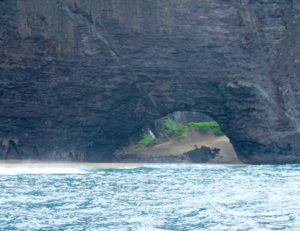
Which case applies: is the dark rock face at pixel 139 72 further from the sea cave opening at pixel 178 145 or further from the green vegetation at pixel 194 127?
the green vegetation at pixel 194 127

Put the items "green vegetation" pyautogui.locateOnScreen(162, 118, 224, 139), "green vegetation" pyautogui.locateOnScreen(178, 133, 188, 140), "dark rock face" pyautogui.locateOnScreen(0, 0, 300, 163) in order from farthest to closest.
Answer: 1. "green vegetation" pyautogui.locateOnScreen(162, 118, 224, 139)
2. "green vegetation" pyautogui.locateOnScreen(178, 133, 188, 140)
3. "dark rock face" pyautogui.locateOnScreen(0, 0, 300, 163)

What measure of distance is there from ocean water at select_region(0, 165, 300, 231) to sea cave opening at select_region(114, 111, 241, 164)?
1412cm

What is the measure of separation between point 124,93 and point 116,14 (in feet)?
15.9

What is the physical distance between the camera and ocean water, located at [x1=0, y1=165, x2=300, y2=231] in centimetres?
2244

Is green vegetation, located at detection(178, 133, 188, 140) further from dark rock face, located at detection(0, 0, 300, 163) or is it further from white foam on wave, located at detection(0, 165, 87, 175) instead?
white foam on wave, located at detection(0, 165, 87, 175)

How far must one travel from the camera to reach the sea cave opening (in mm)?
56094

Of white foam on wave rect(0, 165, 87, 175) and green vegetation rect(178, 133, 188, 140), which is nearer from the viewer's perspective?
white foam on wave rect(0, 165, 87, 175)

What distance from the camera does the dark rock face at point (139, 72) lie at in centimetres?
4819

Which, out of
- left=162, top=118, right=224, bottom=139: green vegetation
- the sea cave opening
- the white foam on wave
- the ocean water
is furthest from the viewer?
left=162, top=118, right=224, bottom=139: green vegetation

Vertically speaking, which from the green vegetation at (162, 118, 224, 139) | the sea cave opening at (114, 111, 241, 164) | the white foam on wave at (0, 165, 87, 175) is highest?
the white foam on wave at (0, 165, 87, 175)

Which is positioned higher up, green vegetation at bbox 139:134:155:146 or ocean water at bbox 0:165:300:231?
ocean water at bbox 0:165:300:231

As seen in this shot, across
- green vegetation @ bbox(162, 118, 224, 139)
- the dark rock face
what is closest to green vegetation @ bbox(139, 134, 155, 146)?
green vegetation @ bbox(162, 118, 224, 139)

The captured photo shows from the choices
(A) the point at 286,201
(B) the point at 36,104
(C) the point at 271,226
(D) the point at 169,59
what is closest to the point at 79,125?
(B) the point at 36,104

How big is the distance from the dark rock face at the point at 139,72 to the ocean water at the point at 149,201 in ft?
27.0
